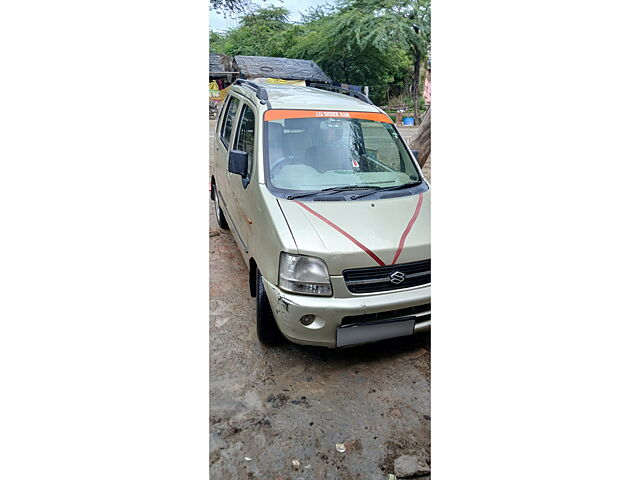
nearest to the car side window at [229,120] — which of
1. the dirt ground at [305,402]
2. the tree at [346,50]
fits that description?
the dirt ground at [305,402]

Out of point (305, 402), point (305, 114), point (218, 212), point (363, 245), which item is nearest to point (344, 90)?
point (305, 114)

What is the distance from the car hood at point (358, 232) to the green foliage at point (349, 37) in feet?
2.01

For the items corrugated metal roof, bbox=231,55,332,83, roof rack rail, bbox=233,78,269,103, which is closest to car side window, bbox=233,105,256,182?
roof rack rail, bbox=233,78,269,103

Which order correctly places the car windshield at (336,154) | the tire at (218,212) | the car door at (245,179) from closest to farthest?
the car windshield at (336,154) < the car door at (245,179) < the tire at (218,212)

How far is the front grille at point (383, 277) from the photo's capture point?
1.87m

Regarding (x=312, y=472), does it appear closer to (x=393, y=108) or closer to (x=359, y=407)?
(x=359, y=407)

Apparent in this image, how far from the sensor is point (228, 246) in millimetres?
2490

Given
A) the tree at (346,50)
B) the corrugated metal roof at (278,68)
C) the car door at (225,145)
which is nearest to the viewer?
the tree at (346,50)

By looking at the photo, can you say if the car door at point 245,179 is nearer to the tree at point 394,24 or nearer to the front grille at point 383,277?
the front grille at point 383,277

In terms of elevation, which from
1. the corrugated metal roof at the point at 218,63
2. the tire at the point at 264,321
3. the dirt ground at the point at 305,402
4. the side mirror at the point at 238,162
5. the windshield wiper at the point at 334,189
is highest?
the corrugated metal roof at the point at 218,63

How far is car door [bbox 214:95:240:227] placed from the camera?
304 centimetres

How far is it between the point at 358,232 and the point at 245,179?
2.90 feet

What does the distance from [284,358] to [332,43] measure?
4.90 feet

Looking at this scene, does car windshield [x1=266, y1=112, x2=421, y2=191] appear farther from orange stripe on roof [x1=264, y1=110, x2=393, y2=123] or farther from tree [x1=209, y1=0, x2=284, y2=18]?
tree [x1=209, y1=0, x2=284, y2=18]
